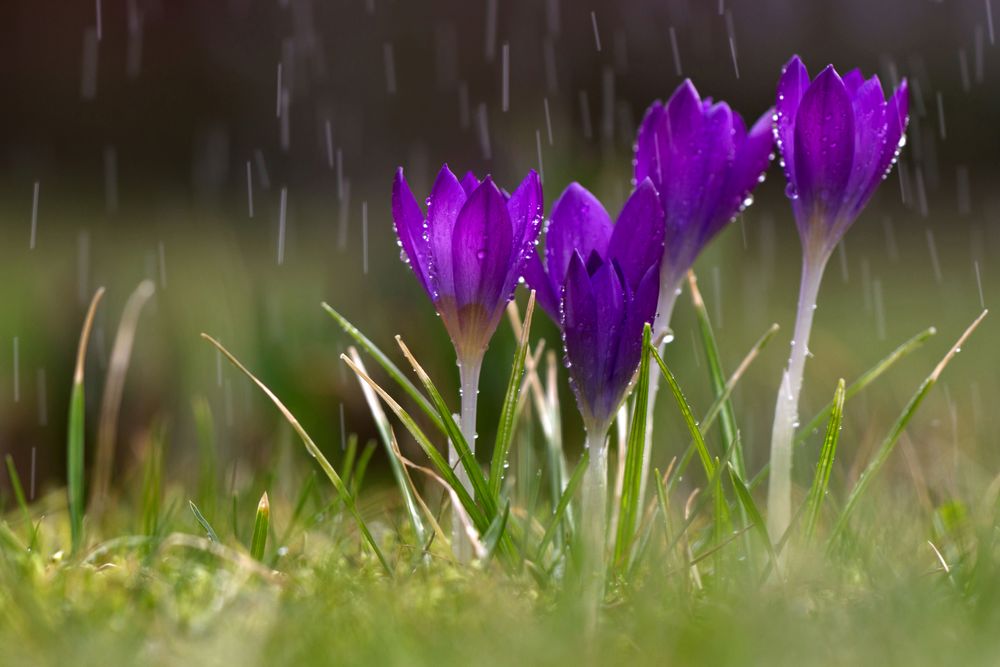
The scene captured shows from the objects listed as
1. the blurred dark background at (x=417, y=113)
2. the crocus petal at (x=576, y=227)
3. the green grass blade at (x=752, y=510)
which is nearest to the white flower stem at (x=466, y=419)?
the crocus petal at (x=576, y=227)

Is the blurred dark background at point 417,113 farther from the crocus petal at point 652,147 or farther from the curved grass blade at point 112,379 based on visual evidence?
the crocus petal at point 652,147

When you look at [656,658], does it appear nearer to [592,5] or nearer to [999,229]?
[999,229]

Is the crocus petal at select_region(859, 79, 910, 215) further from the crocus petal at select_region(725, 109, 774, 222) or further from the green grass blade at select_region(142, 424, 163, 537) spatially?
the green grass blade at select_region(142, 424, 163, 537)

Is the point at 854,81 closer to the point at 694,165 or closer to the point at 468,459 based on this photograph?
the point at 694,165

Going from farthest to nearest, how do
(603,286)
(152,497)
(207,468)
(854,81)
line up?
(207,468) → (152,497) → (854,81) → (603,286)

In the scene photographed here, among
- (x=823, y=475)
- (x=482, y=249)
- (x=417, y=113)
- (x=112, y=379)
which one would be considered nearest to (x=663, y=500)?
(x=823, y=475)

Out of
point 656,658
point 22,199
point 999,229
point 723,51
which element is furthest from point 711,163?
point 22,199

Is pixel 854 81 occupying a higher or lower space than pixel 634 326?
higher
